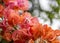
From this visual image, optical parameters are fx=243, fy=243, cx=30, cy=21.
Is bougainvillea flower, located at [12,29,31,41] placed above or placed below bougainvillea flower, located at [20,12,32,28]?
below

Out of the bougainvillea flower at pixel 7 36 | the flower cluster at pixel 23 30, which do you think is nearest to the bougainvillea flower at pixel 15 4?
the flower cluster at pixel 23 30

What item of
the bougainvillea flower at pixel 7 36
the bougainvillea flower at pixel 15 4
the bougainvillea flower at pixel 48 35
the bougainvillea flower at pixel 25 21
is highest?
the bougainvillea flower at pixel 15 4

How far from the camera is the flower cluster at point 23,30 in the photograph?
0.86 m

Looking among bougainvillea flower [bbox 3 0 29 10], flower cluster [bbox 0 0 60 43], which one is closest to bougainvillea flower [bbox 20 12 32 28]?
flower cluster [bbox 0 0 60 43]

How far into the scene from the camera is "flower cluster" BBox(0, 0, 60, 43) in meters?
0.86

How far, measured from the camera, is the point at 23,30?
887 millimetres

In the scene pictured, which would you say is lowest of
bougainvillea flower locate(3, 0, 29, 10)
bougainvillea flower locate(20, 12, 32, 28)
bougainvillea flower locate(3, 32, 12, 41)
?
bougainvillea flower locate(3, 32, 12, 41)

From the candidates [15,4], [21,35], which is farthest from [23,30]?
[15,4]

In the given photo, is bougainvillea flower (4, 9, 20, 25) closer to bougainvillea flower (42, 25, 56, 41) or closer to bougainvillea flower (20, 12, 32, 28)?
bougainvillea flower (20, 12, 32, 28)

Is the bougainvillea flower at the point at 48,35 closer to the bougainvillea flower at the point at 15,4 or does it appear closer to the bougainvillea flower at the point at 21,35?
the bougainvillea flower at the point at 21,35

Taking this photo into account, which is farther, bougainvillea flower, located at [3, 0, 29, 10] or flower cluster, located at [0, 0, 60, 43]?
bougainvillea flower, located at [3, 0, 29, 10]

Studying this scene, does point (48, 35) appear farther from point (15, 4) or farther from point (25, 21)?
point (15, 4)

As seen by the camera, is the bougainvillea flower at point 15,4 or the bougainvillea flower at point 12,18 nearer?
the bougainvillea flower at point 12,18

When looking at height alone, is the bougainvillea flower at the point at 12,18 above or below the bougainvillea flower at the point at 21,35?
above
